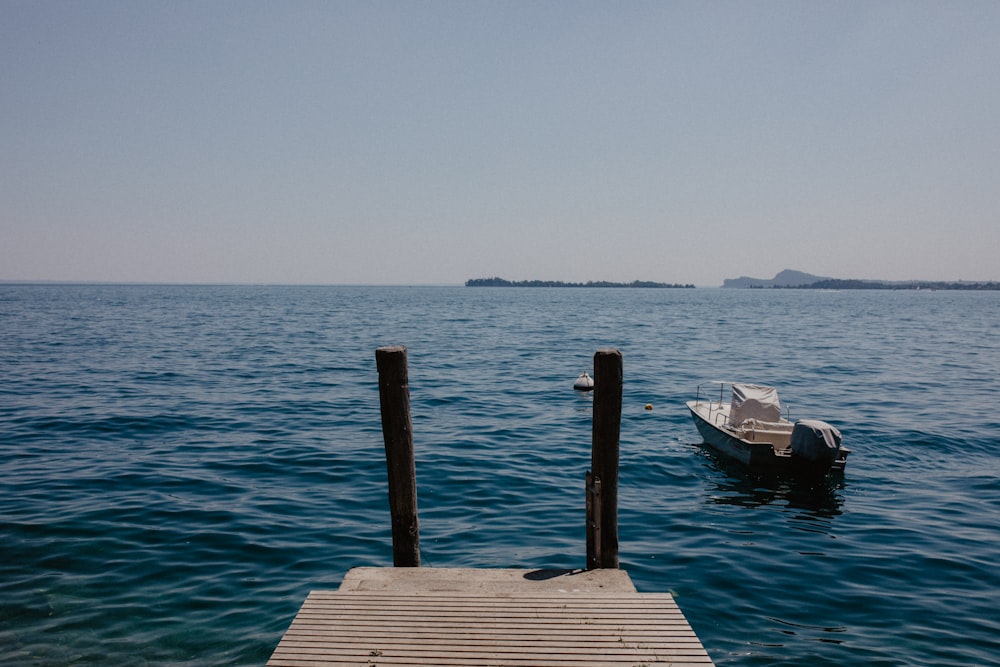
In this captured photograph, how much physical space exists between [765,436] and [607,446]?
37.7 ft

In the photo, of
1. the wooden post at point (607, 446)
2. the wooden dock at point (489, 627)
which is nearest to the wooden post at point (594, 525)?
the wooden post at point (607, 446)

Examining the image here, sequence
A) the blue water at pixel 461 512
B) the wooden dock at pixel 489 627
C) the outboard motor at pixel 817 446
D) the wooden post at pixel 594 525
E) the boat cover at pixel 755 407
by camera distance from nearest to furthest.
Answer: the wooden dock at pixel 489 627, the wooden post at pixel 594 525, the blue water at pixel 461 512, the outboard motor at pixel 817 446, the boat cover at pixel 755 407

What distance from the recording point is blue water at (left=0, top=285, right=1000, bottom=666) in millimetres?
8891

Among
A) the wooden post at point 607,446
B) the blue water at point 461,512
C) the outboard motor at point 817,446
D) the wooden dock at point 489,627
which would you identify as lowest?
the blue water at point 461,512

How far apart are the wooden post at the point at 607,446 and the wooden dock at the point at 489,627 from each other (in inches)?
31.3

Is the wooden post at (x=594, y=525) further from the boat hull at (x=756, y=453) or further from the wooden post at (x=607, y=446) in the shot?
the boat hull at (x=756, y=453)

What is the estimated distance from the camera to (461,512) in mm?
13172

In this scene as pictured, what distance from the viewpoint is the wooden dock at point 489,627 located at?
17.7 ft

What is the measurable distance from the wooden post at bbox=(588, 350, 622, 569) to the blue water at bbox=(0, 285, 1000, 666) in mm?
2315

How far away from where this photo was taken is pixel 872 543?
39.8ft

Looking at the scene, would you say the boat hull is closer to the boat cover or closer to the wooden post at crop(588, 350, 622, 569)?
the boat cover

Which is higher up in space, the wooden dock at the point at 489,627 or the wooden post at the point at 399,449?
the wooden post at the point at 399,449

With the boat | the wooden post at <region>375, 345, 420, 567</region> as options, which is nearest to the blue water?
the boat

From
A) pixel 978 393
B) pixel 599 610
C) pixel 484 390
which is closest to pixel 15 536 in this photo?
pixel 599 610
